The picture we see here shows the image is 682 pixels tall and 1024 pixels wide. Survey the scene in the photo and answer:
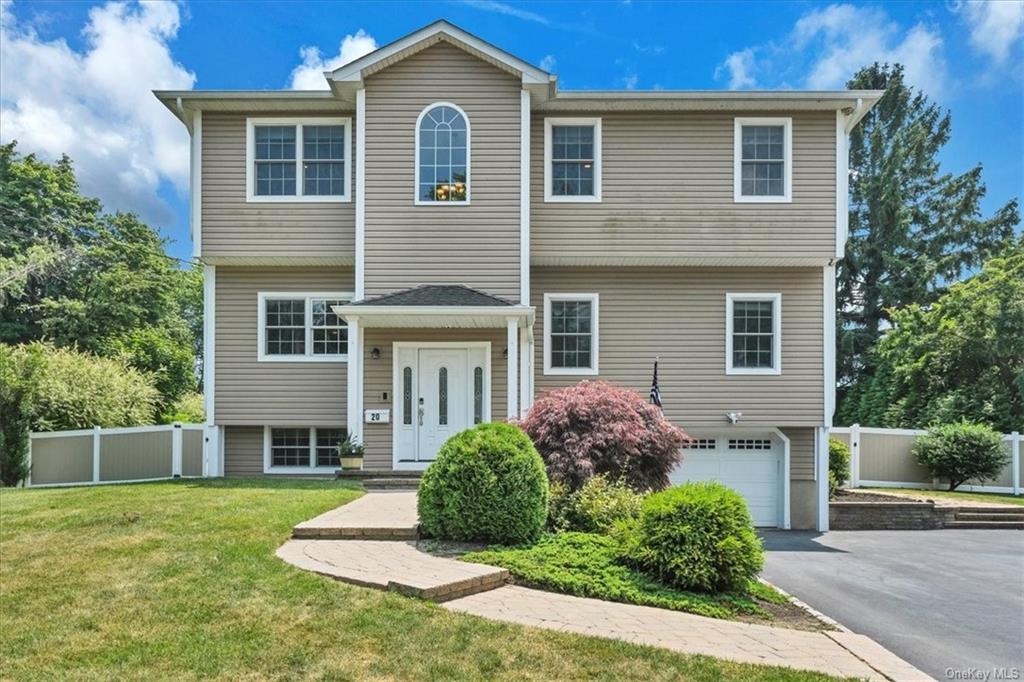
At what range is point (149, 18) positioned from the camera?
53.6ft

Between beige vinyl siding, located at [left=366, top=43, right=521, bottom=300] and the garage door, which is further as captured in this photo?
the garage door

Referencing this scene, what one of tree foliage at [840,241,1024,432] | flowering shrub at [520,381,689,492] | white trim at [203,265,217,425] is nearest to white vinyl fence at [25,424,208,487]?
white trim at [203,265,217,425]

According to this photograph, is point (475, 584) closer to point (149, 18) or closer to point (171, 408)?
point (149, 18)

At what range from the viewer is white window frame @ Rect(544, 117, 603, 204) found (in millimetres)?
12523

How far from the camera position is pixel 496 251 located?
11.9m

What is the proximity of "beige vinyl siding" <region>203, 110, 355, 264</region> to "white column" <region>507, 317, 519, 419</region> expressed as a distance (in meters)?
A: 3.56

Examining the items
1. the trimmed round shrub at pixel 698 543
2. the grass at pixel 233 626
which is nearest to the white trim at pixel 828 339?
the trimmed round shrub at pixel 698 543

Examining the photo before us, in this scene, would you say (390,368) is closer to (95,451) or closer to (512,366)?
(512,366)

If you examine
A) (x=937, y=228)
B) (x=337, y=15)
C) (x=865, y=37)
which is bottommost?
(x=937, y=228)

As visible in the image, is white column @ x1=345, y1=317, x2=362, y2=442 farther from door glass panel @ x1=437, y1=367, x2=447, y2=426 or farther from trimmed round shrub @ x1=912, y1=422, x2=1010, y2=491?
trimmed round shrub @ x1=912, y1=422, x2=1010, y2=491

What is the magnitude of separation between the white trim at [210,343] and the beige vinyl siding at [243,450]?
545 mm

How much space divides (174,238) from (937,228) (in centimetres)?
3832

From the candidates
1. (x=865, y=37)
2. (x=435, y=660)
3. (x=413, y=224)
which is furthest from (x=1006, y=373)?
(x=435, y=660)

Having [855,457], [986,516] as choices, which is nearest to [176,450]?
[855,457]
